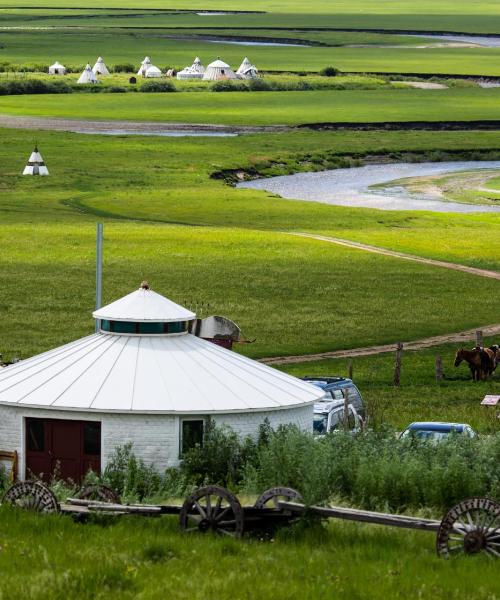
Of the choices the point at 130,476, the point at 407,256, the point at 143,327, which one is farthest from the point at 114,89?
the point at 130,476

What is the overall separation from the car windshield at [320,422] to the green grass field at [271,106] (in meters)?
123

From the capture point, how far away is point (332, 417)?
35000 millimetres

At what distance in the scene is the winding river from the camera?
349 feet

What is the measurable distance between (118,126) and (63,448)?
126867 millimetres

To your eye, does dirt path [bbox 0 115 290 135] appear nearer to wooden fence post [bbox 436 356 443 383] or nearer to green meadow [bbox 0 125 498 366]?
green meadow [bbox 0 125 498 366]

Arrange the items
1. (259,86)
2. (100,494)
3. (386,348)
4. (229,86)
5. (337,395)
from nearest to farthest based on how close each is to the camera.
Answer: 1. (100,494)
2. (337,395)
3. (386,348)
4. (259,86)
5. (229,86)

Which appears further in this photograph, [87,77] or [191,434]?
[87,77]

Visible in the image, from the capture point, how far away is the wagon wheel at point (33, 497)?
21.5m

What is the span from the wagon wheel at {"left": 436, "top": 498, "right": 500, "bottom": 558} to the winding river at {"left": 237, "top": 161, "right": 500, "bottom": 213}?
84.8 m

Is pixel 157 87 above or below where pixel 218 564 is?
above

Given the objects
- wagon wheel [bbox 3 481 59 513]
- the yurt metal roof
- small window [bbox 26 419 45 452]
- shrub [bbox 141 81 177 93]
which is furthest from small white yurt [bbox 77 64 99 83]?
Result: wagon wheel [bbox 3 481 59 513]

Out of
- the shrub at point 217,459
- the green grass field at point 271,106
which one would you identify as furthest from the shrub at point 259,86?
the shrub at point 217,459

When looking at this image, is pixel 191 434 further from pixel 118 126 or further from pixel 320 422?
pixel 118 126

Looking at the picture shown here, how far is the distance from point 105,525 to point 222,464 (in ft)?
18.9
